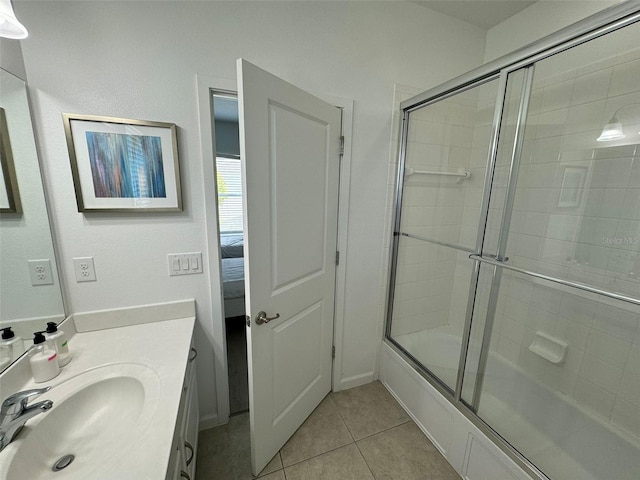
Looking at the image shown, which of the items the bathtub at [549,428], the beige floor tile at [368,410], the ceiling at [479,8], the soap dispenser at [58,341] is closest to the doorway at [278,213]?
the beige floor tile at [368,410]

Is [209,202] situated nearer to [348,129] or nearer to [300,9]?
[348,129]

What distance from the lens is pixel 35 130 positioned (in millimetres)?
1126

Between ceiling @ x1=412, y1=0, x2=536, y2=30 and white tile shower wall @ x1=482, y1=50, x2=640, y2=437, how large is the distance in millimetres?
585

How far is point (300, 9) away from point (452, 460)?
2.60 metres

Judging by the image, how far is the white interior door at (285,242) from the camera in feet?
3.74

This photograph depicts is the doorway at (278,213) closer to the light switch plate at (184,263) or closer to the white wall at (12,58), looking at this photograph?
the light switch plate at (184,263)

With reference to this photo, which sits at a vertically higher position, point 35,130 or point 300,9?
point 300,9

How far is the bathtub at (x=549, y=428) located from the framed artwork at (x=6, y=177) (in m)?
2.25

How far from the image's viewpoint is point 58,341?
1.02 meters

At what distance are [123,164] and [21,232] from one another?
457 mm

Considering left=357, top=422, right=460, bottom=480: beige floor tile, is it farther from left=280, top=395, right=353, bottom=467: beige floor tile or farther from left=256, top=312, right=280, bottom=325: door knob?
left=256, top=312, right=280, bottom=325: door knob

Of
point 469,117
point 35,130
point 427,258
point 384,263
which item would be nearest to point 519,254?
point 427,258

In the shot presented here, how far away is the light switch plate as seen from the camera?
4.63 feet

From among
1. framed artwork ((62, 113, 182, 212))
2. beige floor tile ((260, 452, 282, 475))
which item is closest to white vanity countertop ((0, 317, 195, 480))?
framed artwork ((62, 113, 182, 212))
